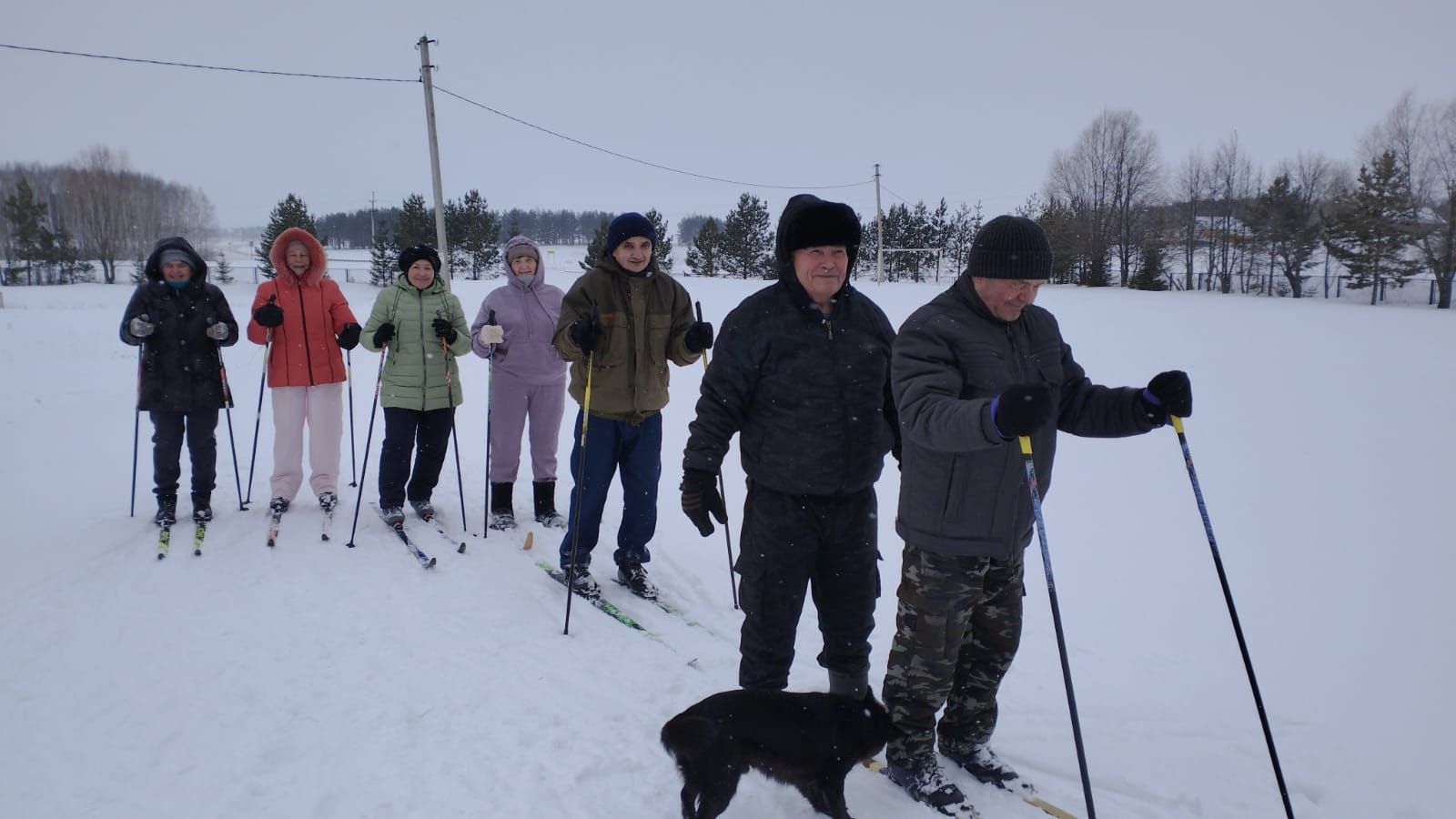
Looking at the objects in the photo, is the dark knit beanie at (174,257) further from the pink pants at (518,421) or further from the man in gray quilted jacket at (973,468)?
the man in gray quilted jacket at (973,468)

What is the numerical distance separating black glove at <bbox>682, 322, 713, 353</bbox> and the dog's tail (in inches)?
80.6

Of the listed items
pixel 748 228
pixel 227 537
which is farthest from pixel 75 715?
pixel 748 228

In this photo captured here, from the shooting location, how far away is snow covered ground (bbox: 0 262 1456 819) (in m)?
2.38

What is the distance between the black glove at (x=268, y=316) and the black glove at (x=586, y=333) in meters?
2.32

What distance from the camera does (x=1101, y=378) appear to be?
35.3 feet

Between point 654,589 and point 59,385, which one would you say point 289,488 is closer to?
point 654,589

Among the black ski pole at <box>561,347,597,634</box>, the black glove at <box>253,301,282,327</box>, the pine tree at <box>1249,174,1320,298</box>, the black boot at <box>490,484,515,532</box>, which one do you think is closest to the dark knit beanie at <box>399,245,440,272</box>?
the black glove at <box>253,301,282,327</box>

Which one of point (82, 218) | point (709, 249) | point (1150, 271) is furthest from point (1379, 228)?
point (82, 218)

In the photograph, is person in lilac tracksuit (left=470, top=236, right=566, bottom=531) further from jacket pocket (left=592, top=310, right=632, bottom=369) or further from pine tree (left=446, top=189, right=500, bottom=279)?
pine tree (left=446, top=189, right=500, bottom=279)

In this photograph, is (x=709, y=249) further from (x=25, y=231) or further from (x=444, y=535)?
(x=25, y=231)

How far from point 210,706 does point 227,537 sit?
6.52ft

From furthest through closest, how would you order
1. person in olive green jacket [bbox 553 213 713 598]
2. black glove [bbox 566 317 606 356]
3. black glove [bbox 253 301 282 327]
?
black glove [bbox 253 301 282 327] < person in olive green jacket [bbox 553 213 713 598] < black glove [bbox 566 317 606 356]

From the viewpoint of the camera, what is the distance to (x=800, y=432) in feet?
7.61

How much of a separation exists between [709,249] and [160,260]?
33422 mm
